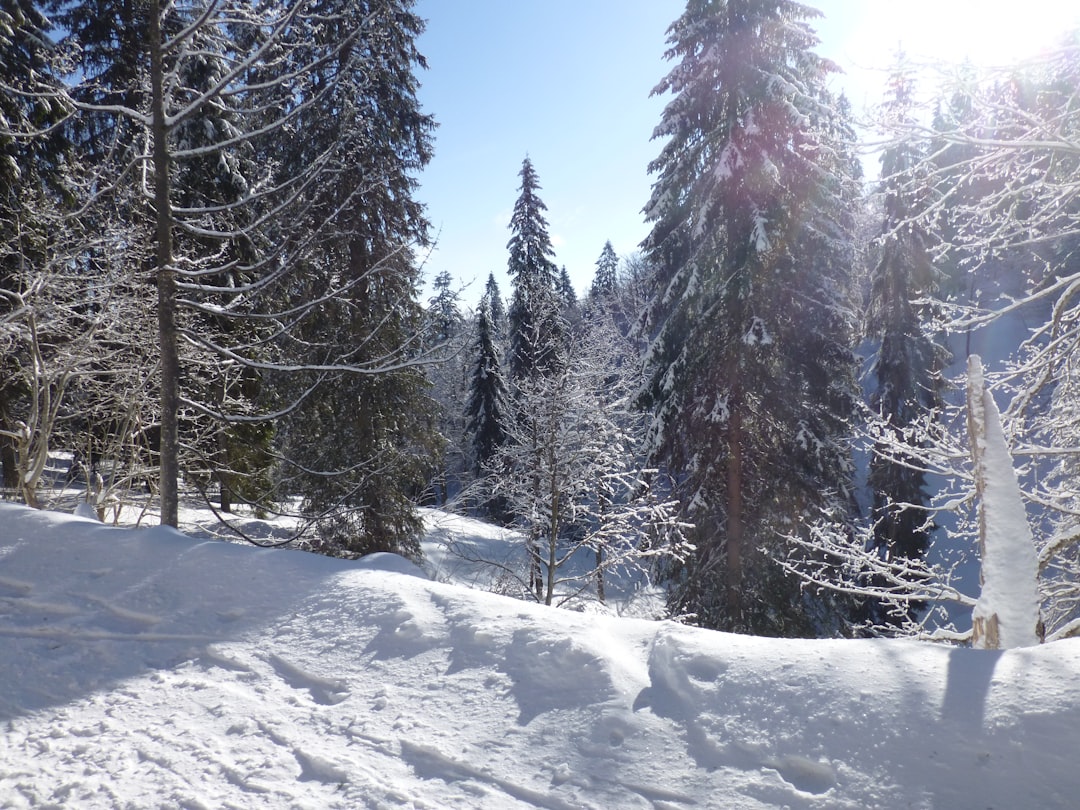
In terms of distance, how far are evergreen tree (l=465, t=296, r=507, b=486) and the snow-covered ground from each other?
25.1 meters

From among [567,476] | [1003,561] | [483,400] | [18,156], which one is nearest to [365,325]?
[567,476]

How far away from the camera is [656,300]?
1120 centimetres

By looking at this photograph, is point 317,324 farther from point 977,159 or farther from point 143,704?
point 977,159

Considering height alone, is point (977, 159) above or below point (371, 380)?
above

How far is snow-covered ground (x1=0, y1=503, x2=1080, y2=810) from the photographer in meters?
2.04

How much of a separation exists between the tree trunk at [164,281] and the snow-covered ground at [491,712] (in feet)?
6.64

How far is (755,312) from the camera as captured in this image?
996 cm

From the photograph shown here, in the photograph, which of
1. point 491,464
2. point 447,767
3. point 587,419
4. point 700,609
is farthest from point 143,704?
point 491,464

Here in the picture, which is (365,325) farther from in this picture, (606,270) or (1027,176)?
(606,270)

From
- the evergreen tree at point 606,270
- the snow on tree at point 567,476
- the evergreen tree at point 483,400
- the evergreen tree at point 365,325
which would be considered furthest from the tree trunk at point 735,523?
the evergreen tree at point 606,270

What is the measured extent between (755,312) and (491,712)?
8790 mm

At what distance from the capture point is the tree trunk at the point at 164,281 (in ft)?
16.8

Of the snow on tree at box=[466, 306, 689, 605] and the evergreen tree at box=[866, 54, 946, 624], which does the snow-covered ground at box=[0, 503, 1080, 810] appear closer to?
the snow on tree at box=[466, 306, 689, 605]

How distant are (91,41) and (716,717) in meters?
17.4
